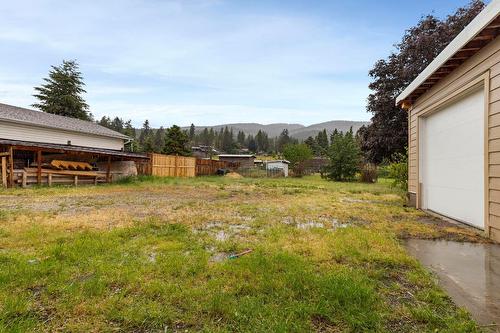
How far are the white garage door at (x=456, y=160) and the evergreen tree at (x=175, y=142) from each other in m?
28.9

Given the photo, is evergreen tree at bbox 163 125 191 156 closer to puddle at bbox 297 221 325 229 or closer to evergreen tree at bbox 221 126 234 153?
puddle at bbox 297 221 325 229

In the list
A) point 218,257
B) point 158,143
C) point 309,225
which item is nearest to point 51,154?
point 309,225

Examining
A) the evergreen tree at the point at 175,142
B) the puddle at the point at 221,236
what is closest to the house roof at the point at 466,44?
the puddle at the point at 221,236

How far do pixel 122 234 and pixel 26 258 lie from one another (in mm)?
1192

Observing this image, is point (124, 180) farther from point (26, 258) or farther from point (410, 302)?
point (410, 302)

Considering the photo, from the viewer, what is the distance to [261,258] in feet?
9.96

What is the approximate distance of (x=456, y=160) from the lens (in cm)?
519

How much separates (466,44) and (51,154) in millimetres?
17005

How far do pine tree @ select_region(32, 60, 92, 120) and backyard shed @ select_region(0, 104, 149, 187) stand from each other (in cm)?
1513

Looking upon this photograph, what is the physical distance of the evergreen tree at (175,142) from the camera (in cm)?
3281

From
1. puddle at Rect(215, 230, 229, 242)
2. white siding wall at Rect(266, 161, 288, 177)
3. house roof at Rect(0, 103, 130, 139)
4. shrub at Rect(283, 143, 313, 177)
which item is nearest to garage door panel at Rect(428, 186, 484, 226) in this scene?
puddle at Rect(215, 230, 229, 242)

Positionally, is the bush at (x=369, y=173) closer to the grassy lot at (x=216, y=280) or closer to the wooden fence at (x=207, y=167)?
the wooden fence at (x=207, y=167)

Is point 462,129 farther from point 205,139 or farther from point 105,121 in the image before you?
point 205,139

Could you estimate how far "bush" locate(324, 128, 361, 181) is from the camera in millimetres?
23281
